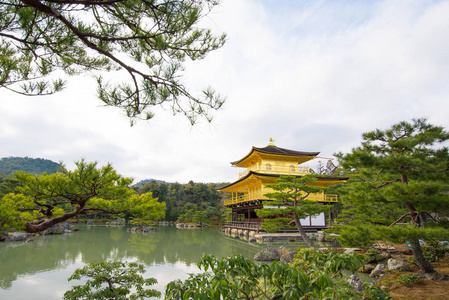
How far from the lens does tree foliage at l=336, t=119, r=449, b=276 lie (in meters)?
4.09

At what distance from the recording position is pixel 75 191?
10.5ft

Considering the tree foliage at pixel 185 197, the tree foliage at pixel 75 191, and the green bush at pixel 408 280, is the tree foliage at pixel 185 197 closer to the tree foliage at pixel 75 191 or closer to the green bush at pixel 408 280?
the green bush at pixel 408 280

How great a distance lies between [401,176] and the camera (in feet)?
16.2

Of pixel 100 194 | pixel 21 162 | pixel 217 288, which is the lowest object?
pixel 217 288

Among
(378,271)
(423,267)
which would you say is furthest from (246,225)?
(423,267)

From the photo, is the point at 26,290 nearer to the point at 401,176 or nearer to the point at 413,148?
the point at 401,176

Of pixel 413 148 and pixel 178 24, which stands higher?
pixel 178 24

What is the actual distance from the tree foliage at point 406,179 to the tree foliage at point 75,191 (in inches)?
152

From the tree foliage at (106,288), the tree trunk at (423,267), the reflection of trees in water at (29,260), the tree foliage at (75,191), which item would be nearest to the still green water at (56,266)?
the reflection of trees in water at (29,260)

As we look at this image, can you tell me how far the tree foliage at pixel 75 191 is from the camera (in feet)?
9.91

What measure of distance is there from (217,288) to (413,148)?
5.13 metres

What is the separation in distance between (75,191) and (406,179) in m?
5.51

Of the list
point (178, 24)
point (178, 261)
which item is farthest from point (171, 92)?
point (178, 261)

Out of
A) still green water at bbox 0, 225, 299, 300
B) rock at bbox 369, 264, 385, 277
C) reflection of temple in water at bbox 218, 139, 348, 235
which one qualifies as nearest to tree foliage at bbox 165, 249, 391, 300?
still green water at bbox 0, 225, 299, 300
